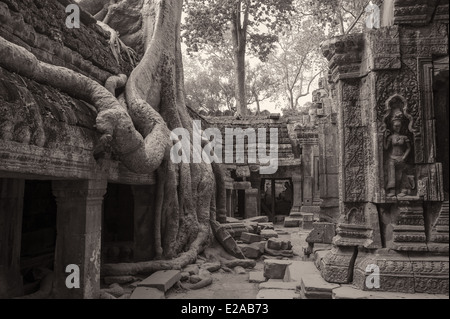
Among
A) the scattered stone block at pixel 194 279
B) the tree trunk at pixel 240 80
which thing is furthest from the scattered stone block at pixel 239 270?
the tree trunk at pixel 240 80

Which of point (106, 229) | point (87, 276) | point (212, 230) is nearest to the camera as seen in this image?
point (87, 276)

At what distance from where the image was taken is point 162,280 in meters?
4.66

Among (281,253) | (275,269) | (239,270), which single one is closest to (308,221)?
(281,253)

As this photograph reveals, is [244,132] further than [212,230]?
Yes

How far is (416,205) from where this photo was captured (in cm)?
405

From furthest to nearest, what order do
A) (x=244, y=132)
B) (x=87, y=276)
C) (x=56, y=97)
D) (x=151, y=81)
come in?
1. (x=244, y=132)
2. (x=151, y=81)
3. (x=87, y=276)
4. (x=56, y=97)

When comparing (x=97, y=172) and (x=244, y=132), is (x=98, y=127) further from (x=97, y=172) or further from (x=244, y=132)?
(x=244, y=132)

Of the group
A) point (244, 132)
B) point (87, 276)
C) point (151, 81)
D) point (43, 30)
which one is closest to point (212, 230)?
point (151, 81)

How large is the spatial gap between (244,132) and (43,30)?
13.8 m

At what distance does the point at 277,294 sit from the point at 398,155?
209cm

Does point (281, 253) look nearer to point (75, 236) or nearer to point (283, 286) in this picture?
point (283, 286)

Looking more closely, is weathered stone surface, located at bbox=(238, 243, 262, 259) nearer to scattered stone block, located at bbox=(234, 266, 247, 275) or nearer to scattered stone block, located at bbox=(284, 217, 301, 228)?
scattered stone block, located at bbox=(234, 266, 247, 275)

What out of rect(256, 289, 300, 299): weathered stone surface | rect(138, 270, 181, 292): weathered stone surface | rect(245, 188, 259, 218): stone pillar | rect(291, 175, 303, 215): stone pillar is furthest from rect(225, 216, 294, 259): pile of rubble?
rect(291, 175, 303, 215): stone pillar

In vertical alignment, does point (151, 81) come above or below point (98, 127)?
above
